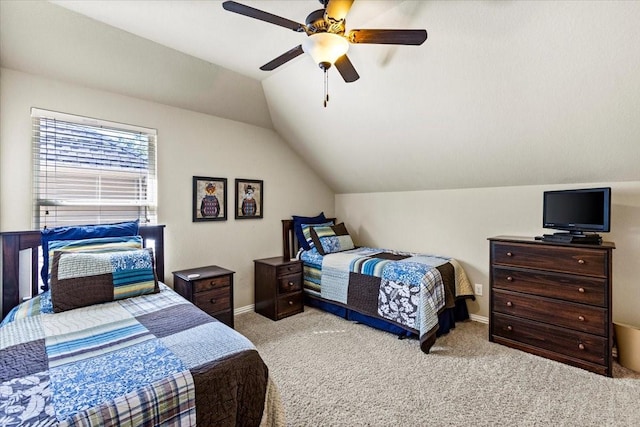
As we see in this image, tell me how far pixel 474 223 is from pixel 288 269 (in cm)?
217

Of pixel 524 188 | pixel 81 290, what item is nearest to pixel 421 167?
pixel 524 188

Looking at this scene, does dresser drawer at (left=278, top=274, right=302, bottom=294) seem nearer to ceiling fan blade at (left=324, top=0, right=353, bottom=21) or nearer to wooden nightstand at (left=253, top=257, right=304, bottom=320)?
wooden nightstand at (left=253, top=257, right=304, bottom=320)

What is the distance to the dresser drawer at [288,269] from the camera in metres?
3.41

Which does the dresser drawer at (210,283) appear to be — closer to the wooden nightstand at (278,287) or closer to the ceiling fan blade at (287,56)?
the wooden nightstand at (278,287)

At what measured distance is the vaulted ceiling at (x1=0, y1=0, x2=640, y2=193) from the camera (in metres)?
1.91

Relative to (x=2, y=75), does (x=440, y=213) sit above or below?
below

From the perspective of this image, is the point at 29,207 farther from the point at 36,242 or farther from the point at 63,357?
Answer: the point at 63,357

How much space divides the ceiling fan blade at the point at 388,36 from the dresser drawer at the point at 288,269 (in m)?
2.42

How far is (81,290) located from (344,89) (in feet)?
8.55

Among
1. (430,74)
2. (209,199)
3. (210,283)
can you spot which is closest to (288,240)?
(209,199)

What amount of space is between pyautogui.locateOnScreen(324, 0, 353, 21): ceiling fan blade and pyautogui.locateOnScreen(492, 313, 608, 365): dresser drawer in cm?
275

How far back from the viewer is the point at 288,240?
4.07 meters

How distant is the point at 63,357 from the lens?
4.29ft

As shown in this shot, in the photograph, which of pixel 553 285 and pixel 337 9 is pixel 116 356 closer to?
pixel 337 9
